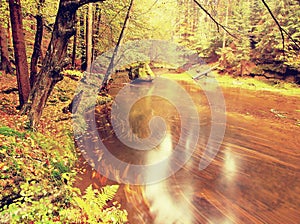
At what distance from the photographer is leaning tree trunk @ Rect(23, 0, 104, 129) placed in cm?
474

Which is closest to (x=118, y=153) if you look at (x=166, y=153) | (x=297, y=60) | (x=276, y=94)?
(x=166, y=153)

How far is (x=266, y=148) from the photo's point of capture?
8.08m

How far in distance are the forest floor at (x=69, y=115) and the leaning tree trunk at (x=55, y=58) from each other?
502mm

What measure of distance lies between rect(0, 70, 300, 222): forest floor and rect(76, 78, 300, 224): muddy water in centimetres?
50

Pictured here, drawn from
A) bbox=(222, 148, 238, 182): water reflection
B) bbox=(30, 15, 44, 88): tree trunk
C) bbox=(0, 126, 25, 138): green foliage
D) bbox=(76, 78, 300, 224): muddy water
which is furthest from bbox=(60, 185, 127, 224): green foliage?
bbox=(30, 15, 44, 88): tree trunk

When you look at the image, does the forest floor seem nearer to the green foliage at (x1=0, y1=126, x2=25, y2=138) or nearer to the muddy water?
the green foliage at (x1=0, y1=126, x2=25, y2=138)

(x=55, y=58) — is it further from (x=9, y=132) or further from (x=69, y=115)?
(x=69, y=115)

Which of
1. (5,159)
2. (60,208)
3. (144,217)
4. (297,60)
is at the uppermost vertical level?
(297,60)

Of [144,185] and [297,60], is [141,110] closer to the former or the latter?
[144,185]

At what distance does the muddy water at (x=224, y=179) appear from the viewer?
4.76 meters

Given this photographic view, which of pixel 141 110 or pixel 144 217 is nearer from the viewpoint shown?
pixel 144 217

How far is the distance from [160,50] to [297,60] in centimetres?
2289

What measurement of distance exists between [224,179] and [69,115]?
6.39 metres

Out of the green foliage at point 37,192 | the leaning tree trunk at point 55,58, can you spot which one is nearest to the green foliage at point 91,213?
the green foliage at point 37,192
